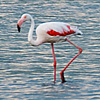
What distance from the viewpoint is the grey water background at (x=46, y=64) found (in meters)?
11.7

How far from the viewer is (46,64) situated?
562 inches

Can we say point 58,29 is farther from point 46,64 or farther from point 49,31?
point 46,64

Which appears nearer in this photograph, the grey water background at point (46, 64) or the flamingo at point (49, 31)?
the grey water background at point (46, 64)

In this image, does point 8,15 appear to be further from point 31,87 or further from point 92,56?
point 31,87

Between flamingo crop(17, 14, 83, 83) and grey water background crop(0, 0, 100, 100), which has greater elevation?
flamingo crop(17, 14, 83, 83)

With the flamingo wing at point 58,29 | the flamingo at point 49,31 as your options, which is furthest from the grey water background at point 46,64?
the flamingo wing at point 58,29

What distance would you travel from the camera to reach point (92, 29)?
1952 cm

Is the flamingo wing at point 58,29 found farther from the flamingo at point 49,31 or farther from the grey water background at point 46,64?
the grey water background at point 46,64

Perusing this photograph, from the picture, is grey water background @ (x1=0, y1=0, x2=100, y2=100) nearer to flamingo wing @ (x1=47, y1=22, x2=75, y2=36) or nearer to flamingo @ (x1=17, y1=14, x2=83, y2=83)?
flamingo @ (x1=17, y1=14, x2=83, y2=83)

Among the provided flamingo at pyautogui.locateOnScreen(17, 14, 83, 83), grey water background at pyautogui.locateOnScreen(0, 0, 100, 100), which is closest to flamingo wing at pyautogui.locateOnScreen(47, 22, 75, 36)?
flamingo at pyautogui.locateOnScreen(17, 14, 83, 83)

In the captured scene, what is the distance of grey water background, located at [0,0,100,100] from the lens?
11727 mm

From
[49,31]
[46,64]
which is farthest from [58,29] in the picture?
[46,64]

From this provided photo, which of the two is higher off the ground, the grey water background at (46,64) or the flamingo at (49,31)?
the flamingo at (49,31)

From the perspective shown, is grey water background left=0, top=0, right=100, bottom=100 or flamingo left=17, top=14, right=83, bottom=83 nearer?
grey water background left=0, top=0, right=100, bottom=100
